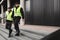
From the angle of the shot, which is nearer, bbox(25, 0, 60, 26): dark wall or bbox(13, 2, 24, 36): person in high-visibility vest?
bbox(13, 2, 24, 36): person in high-visibility vest

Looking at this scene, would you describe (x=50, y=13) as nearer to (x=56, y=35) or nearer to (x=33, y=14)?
(x=33, y=14)

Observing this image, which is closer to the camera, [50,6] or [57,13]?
[57,13]

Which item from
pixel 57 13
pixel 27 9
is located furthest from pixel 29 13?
pixel 57 13

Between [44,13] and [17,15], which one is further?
[44,13]

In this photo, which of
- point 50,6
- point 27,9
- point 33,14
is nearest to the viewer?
point 50,6

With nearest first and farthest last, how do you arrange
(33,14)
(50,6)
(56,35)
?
1. (56,35)
2. (50,6)
3. (33,14)

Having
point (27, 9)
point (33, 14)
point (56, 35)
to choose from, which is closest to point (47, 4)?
point (33, 14)

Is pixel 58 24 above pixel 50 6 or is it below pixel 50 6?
below

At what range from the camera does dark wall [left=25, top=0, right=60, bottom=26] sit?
12.8m

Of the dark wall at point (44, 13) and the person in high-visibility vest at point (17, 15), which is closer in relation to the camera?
the person in high-visibility vest at point (17, 15)

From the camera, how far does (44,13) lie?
558 inches

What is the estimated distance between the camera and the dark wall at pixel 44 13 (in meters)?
12.8

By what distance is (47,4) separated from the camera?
13.8 meters

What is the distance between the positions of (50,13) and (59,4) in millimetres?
1262
